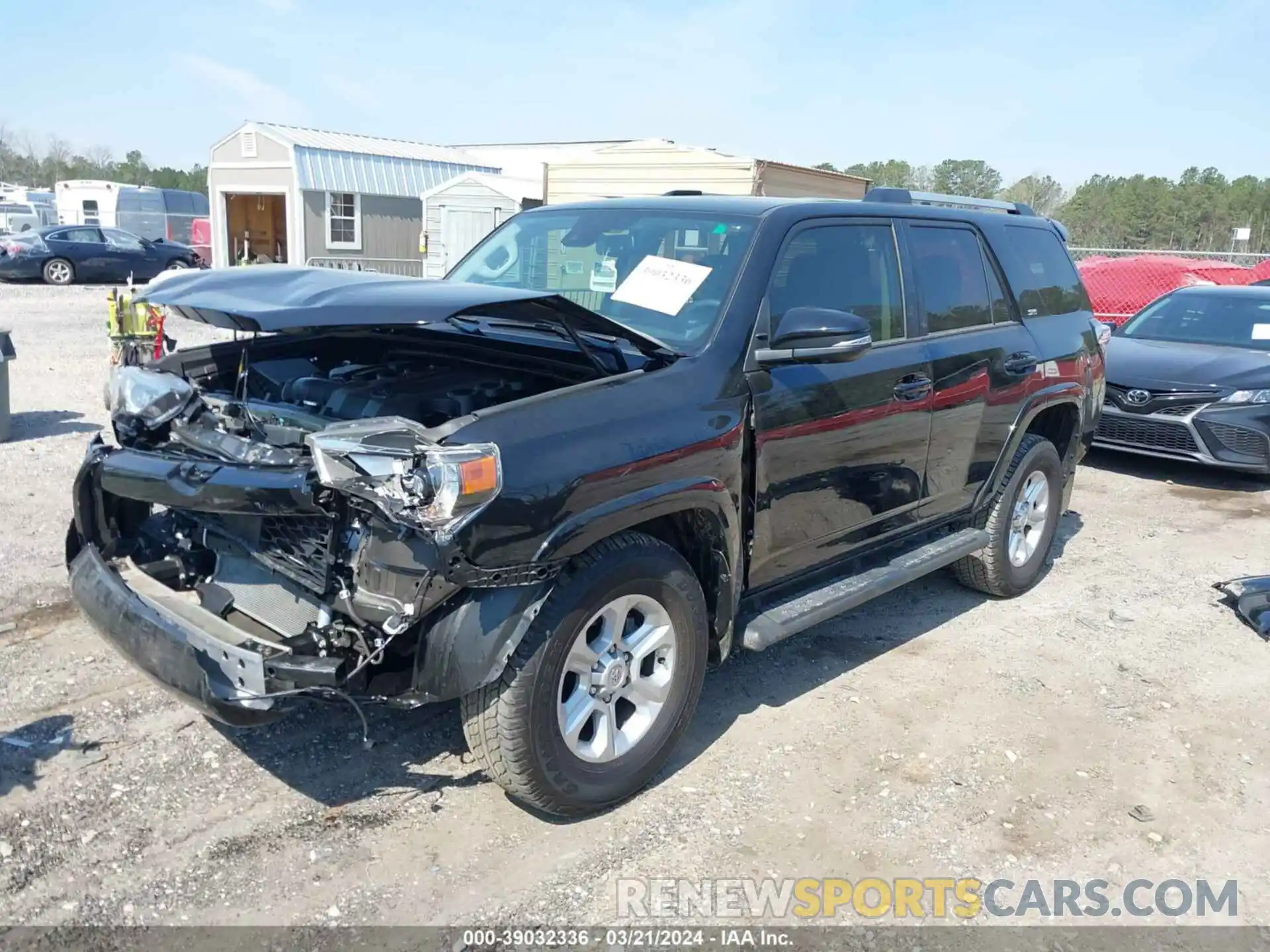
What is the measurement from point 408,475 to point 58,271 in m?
24.9

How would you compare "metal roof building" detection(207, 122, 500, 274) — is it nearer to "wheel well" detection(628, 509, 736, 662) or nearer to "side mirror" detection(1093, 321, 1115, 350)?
"side mirror" detection(1093, 321, 1115, 350)

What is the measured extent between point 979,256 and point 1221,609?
2.56 m

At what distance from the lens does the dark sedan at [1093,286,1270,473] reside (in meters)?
8.54

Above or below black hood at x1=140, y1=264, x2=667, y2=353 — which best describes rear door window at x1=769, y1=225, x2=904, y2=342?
above

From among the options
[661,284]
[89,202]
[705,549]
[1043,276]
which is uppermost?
[89,202]

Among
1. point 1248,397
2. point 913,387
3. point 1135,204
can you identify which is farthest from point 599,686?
point 1135,204

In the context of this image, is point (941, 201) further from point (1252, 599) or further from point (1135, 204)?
point (1135, 204)

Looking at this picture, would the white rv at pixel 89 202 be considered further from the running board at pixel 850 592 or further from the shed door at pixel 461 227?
the running board at pixel 850 592

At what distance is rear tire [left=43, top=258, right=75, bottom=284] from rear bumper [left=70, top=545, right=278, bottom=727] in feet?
77.9

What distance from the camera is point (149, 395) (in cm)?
365

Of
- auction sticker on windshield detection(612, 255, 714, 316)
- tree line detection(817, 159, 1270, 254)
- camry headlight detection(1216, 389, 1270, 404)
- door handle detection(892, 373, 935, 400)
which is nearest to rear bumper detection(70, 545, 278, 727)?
auction sticker on windshield detection(612, 255, 714, 316)

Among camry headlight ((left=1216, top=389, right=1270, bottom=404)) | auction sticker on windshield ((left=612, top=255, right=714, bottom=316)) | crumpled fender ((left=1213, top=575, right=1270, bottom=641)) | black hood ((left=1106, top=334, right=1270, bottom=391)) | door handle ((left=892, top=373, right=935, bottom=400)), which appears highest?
auction sticker on windshield ((left=612, top=255, right=714, bottom=316))

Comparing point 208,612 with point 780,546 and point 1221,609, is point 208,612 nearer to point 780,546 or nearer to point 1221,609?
point 780,546

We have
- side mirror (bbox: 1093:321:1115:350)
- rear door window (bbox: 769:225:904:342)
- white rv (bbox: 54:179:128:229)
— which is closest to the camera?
rear door window (bbox: 769:225:904:342)
